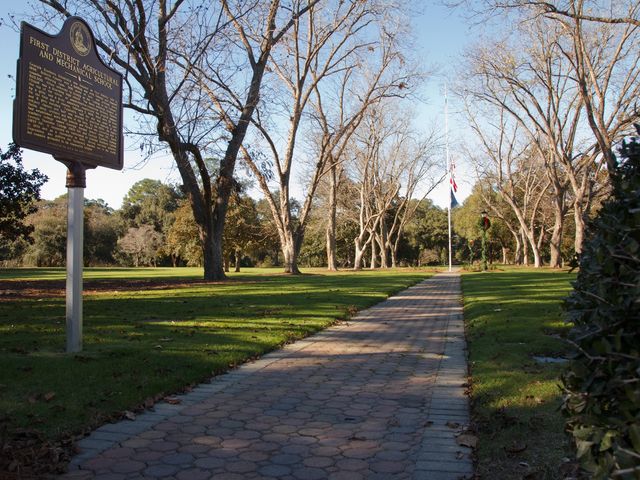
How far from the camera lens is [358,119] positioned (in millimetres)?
35656

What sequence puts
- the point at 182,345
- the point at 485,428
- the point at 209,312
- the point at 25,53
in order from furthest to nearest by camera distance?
the point at 209,312, the point at 182,345, the point at 25,53, the point at 485,428

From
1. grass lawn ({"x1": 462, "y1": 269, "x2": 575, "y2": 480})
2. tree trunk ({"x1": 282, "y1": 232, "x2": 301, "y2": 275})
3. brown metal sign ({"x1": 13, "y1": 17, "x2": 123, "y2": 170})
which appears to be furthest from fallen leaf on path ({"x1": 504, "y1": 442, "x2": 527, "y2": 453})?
tree trunk ({"x1": 282, "y1": 232, "x2": 301, "y2": 275})

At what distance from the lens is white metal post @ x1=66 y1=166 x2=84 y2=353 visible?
7.07 m

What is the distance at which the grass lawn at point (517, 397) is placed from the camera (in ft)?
12.3

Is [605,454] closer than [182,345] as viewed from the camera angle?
Yes

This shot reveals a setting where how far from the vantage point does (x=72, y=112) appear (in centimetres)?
701

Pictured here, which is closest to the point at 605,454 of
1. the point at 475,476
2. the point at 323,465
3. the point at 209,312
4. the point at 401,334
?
the point at 475,476

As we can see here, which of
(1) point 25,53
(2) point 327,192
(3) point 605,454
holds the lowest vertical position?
(3) point 605,454

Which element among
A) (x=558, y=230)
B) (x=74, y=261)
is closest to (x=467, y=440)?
(x=74, y=261)

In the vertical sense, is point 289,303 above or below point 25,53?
below

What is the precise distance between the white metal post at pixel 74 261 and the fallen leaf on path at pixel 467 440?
16.5 feet

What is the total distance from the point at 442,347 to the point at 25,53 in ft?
23.1

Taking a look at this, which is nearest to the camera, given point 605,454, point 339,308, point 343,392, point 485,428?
point 605,454

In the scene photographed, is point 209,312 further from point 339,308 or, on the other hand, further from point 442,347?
point 442,347
